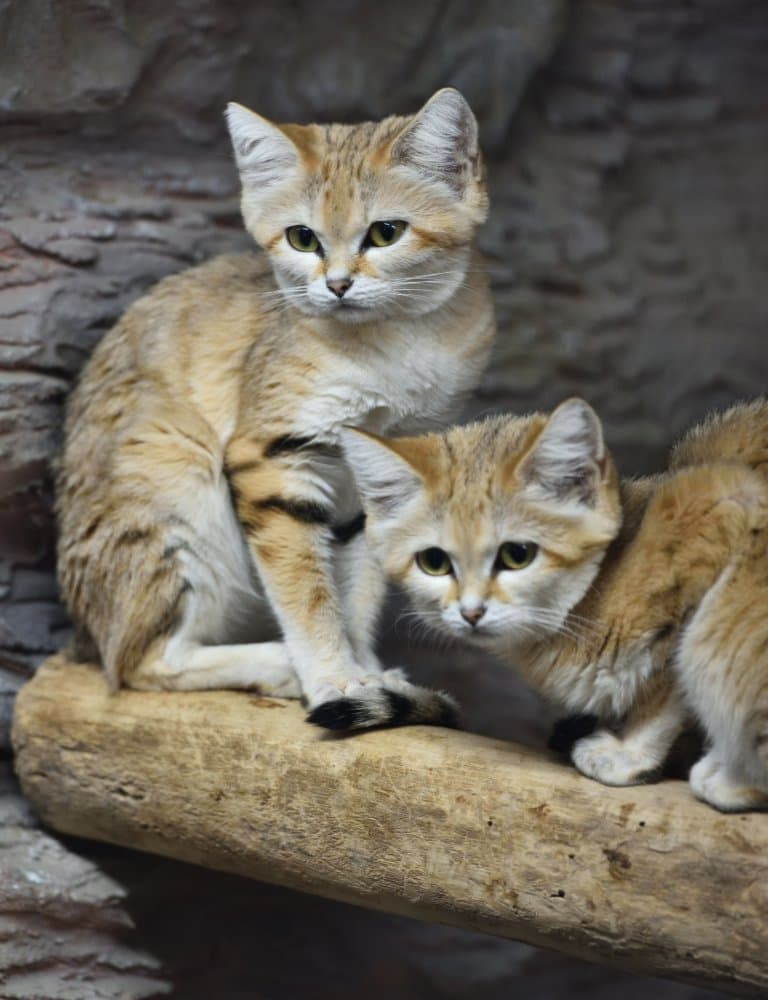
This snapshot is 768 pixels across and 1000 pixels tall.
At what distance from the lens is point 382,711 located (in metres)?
2.31

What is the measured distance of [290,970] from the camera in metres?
3.48

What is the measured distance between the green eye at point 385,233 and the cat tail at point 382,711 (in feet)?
2.81

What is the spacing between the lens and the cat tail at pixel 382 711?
2.29 m

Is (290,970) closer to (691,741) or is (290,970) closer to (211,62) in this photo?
(691,741)

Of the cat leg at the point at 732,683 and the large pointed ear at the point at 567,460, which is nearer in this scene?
the cat leg at the point at 732,683

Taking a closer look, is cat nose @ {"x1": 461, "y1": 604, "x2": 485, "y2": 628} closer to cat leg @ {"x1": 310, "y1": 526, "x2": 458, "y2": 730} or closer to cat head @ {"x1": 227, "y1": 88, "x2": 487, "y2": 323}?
cat leg @ {"x1": 310, "y1": 526, "x2": 458, "y2": 730}

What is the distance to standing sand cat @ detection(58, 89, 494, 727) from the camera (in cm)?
254

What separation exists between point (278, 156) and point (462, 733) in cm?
121

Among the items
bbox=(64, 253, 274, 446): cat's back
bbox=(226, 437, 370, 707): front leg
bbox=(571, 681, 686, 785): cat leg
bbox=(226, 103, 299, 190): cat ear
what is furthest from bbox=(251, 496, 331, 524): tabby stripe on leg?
bbox=(571, 681, 686, 785): cat leg

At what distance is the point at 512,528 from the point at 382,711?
0.47 m

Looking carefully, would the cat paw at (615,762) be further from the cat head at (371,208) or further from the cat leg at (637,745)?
the cat head at (371,208)

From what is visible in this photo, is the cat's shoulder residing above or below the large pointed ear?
above

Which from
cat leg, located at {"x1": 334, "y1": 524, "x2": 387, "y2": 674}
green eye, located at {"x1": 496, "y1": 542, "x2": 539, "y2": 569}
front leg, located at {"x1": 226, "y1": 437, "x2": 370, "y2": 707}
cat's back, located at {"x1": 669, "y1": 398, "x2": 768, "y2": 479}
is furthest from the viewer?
cat leg, located at {"x1": 334, "y1": 524, "x2": 387, "y2": 674}

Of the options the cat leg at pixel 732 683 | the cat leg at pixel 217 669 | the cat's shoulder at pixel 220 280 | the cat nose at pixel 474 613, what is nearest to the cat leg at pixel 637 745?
the cat leg at pixel 732 683
